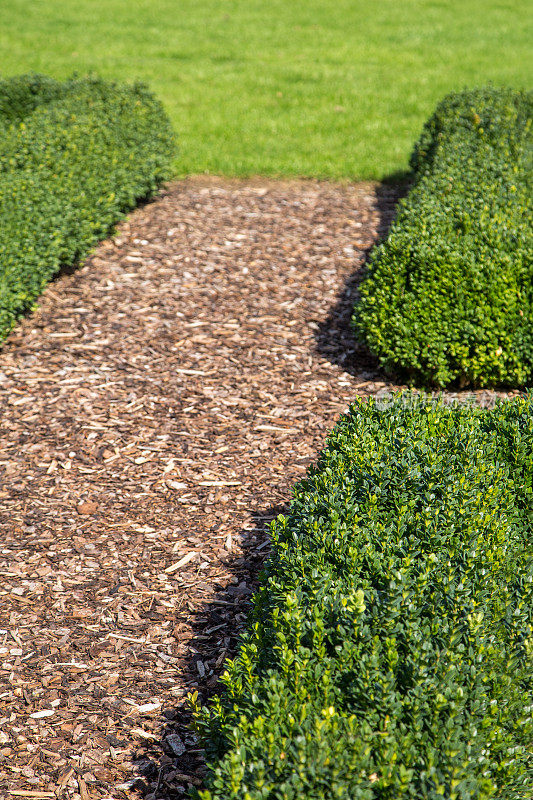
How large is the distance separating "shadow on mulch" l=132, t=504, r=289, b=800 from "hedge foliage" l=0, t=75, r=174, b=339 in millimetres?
3059

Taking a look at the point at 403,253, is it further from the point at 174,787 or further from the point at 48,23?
the point at 48,23

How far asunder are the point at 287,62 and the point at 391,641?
45.2 ft

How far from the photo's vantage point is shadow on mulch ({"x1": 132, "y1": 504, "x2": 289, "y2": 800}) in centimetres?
296

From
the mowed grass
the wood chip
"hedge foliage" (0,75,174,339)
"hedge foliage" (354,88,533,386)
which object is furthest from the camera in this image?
the mowed grass

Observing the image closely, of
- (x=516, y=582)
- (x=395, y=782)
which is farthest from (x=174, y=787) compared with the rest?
(x=516, y=582)

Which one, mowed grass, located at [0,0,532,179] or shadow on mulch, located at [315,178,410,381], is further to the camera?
mowed grass, located at [0,0,532,179]

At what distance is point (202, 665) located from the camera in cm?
346

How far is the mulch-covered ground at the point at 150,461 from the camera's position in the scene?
3.22 meters

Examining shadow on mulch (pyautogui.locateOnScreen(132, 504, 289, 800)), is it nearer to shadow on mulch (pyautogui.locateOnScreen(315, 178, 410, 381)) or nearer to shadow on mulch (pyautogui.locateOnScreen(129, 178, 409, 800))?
shadow on mulch (pyautogui.locateOnScreen(129, 178, 409, 800))

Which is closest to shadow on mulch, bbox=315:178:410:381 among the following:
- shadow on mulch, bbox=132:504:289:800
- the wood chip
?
shadow on mulch, bbox=132:504:289:800

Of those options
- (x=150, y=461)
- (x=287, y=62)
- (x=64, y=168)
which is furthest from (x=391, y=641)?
(x=287, y=62)

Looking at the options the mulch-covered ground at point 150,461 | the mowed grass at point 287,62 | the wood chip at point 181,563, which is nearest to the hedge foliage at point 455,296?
the mulch-covered ground at point 150,461

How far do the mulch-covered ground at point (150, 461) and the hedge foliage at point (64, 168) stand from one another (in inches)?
15.0

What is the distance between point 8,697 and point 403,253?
4029 millimetres
